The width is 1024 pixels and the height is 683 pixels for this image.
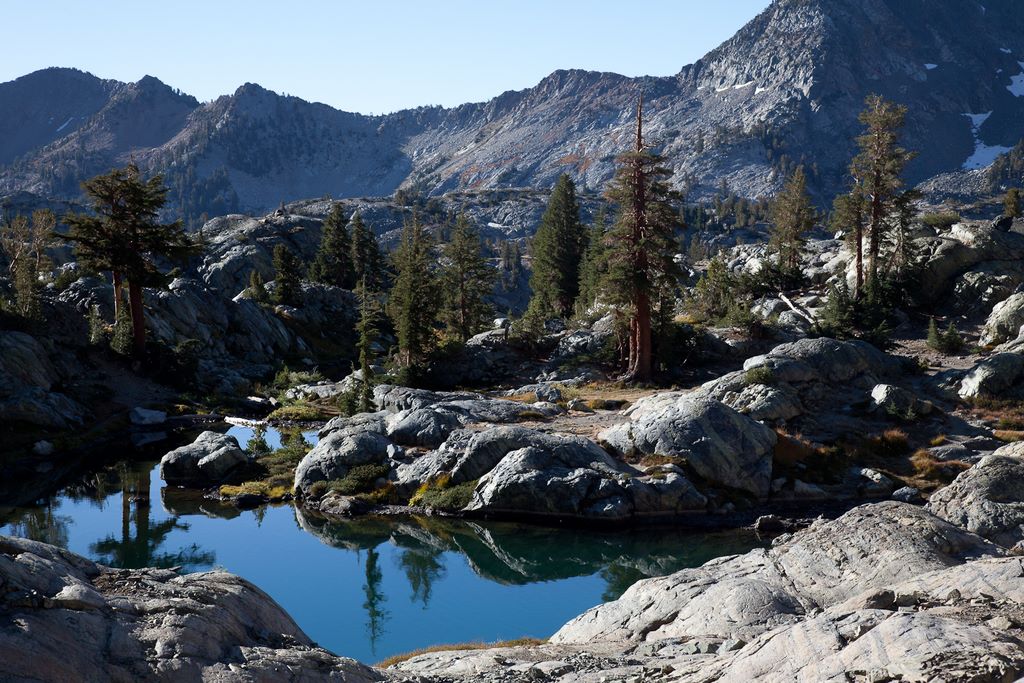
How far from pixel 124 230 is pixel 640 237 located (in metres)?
34.1

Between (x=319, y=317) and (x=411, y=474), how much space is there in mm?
52341

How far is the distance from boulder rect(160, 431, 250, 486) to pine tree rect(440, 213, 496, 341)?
3131 cm

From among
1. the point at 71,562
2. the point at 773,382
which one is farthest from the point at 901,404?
the point at 71,562

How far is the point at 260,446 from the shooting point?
135 feet

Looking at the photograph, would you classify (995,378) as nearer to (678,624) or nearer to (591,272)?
(678,624)

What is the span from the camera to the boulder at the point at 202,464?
1457 inches

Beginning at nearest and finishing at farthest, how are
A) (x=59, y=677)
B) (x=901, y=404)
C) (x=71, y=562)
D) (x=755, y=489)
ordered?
(x=59, y=677)
(x=71, y=562)
(x=755, y=489)
(x=901, y=404)

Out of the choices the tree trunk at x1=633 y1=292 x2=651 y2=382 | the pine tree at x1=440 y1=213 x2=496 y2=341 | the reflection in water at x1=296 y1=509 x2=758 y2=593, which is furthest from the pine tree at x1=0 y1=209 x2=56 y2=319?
the tree trunk at x1=633 y1=292 x2=651 y2=382

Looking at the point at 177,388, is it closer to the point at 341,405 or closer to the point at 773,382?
the point at 341,405

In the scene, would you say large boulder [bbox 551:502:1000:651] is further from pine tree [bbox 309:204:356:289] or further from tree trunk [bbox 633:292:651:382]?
pine tree [bbox 309:204:356:289]

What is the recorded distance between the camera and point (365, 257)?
3816 inches

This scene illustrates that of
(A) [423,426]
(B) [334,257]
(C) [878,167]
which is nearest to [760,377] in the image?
(A) [423,426]

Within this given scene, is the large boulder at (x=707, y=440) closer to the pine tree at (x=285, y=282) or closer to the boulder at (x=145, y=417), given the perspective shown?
the boulder at (x=145, y=417)

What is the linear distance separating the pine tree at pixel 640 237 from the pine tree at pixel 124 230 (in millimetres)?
29462
